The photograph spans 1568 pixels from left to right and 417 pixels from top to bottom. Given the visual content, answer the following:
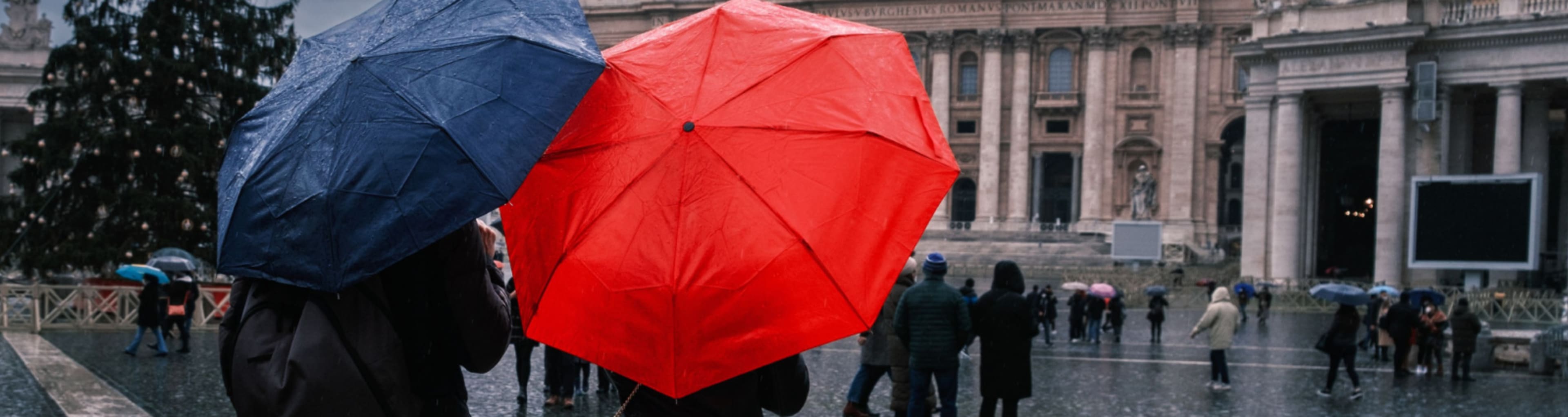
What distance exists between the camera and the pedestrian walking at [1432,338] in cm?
1364

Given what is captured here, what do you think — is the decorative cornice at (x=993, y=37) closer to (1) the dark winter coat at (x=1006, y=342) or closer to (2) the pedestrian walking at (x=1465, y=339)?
(2) the pedestrian walking at (x=1465, y=339)

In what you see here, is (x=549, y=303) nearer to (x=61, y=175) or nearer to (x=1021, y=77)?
(x=61, y=175)

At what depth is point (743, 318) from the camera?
2555 millimetres

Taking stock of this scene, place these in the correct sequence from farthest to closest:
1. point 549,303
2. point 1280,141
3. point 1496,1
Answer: point 1280,141 → point 1496,1 → point 549,303

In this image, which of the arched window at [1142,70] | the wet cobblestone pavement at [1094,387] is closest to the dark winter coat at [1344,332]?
the wet cobblestone pavement at [1094,387]

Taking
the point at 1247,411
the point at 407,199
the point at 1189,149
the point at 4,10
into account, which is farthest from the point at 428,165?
the point at 1189,149

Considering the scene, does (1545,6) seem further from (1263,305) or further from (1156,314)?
(1156,314)

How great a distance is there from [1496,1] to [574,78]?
2833cm

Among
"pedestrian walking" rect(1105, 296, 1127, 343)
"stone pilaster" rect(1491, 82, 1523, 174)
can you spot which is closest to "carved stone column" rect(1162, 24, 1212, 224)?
"stone pilaster" rect(1491, 82, 1523, 174)

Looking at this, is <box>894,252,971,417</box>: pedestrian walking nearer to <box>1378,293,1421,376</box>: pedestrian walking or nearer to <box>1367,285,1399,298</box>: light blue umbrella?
<box>1378,293,1421,376</box>: pedestrian walking

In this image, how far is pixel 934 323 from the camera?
7160 millimetres

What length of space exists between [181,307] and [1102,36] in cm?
4303

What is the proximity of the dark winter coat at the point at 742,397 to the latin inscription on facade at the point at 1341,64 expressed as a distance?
27052 millimetres

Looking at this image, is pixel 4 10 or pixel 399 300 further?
pixel 4 10
